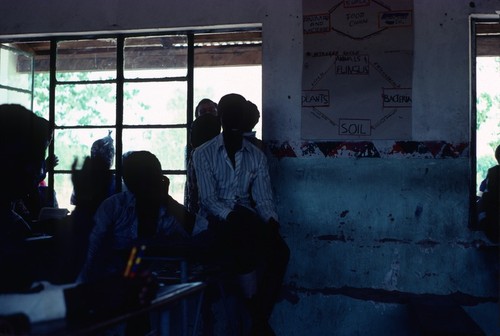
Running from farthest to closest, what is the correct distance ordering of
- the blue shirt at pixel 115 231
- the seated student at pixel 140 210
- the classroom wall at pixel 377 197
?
the classroom wall at pixel 377 197
the seated student at pixel 140 210
the blue shirt at pixel 115 231

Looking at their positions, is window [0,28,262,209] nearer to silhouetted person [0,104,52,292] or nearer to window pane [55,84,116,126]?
window pane [55,84,116,126]

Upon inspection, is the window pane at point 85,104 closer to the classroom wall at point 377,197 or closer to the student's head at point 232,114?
the classroom wall at point 377,197

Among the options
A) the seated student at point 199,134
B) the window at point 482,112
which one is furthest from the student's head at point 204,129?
the window at point 482,112

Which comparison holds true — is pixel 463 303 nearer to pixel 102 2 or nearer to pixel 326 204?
pixel 326 204

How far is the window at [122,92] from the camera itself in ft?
13.6

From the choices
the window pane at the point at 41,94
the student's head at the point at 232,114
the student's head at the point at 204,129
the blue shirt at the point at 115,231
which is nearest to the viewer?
the blue shirt at the point at 115,231

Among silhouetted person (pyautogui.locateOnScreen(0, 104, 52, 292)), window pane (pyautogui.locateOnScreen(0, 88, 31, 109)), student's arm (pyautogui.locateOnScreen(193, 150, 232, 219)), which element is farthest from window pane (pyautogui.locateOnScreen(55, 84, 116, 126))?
silhouetted person (pyautogui.locateOnScreen(0, 104, 52, 292))

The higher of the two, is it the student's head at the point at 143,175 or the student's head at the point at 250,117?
the student's head at the point at 250,117

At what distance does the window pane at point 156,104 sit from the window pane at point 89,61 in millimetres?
255

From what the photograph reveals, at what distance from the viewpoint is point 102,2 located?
13.7 ft

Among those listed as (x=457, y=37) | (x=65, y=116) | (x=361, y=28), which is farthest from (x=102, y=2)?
(x=457, y=37)

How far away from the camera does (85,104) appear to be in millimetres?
4285

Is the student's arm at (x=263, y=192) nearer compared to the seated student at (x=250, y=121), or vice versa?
the student's arm at (x=263, y=192)

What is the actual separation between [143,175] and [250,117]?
852mm
